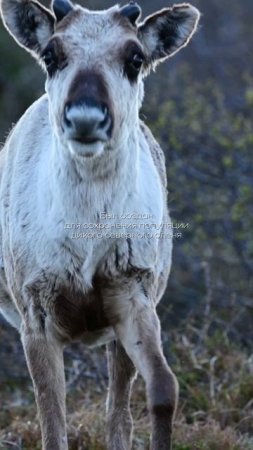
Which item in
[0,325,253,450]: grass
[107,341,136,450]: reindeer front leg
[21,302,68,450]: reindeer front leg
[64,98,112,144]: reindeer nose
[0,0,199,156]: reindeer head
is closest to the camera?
[64,98,112,144]: reindeer nose

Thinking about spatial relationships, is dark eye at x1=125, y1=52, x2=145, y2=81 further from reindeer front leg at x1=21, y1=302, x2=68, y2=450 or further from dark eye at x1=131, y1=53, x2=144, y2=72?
reindeer front leg at x1=21, y1=302, x2=68, y2=450

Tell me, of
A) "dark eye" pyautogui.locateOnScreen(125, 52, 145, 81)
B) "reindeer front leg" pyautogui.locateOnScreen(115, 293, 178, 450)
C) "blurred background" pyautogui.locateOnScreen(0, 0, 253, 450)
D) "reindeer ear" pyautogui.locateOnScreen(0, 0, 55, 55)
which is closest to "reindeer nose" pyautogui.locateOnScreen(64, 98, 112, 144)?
"dark eye" pyautogui.locateOnScreen(125, 52, 145, 81)

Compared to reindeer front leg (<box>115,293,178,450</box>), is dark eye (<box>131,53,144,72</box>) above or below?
above

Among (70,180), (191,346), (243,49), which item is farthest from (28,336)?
(243,49)

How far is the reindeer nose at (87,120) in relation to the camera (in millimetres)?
6863

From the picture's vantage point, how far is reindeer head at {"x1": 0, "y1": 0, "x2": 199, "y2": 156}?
6996 millimetres

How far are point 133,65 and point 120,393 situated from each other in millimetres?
2367

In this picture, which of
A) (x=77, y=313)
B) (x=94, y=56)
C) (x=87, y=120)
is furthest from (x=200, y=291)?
(x=87, y=120)

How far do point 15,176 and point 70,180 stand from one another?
2.03ft

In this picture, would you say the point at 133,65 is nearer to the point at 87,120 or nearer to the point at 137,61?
the point at 137,61

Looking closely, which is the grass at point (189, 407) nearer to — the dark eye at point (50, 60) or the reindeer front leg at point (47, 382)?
the reindeer front leg at point (47, 382)

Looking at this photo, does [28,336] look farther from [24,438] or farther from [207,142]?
[207,142]

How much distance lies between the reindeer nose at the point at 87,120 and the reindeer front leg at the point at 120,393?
82.3 inches

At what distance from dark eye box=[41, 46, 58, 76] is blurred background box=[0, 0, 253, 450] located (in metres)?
2.56
